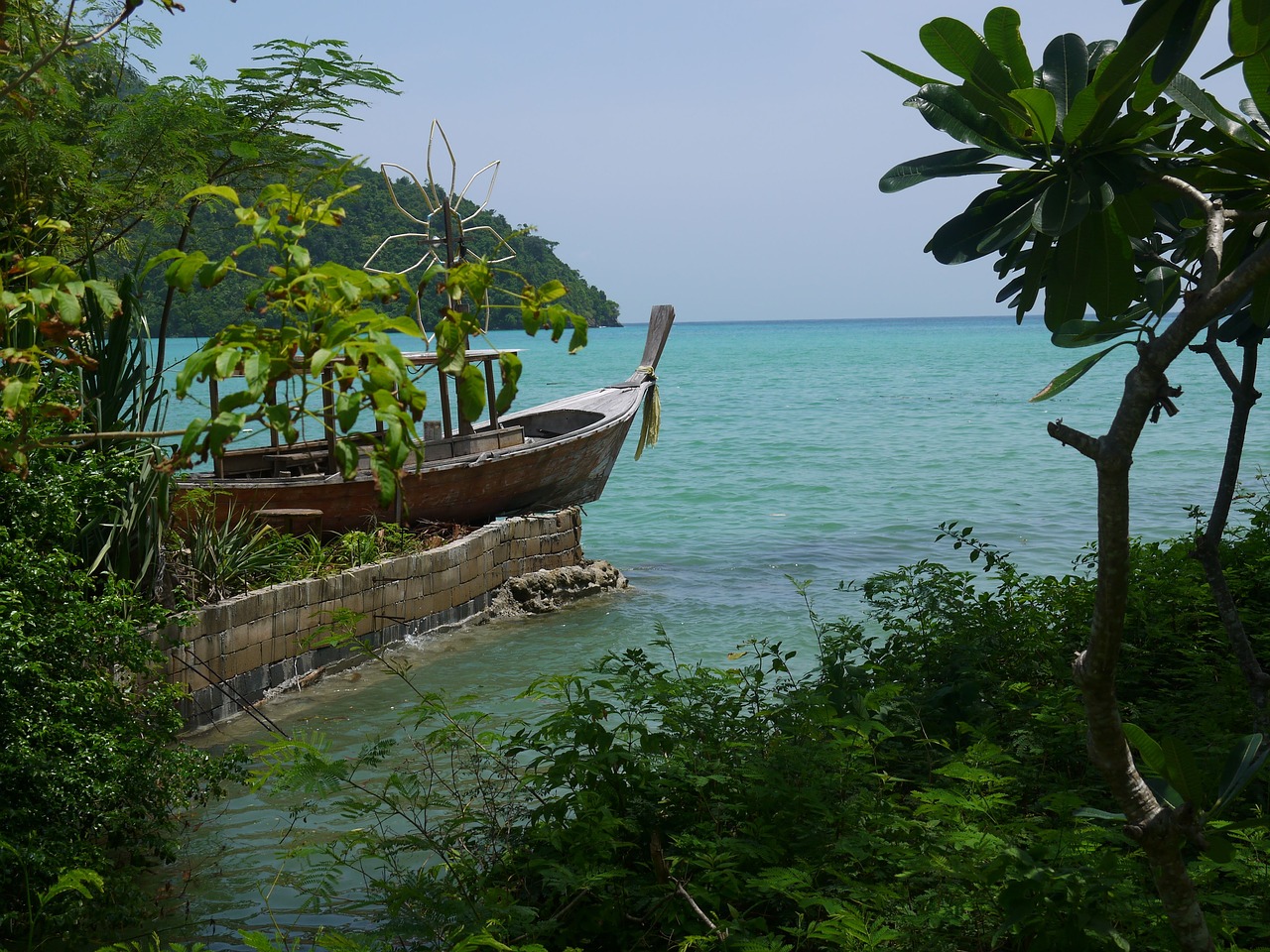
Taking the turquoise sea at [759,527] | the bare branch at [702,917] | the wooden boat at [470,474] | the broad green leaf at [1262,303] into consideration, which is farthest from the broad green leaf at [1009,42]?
the wooden boat at [470,474]

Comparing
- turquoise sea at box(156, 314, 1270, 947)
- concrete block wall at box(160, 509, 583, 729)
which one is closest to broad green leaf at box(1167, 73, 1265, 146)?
turquoise sea at box(156, 314, 1270, 947)

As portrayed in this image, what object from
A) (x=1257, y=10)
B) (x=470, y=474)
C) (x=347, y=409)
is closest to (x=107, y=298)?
(x=347, y=409)

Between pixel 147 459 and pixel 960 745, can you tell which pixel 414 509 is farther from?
pixel 960 745

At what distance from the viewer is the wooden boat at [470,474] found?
875cm

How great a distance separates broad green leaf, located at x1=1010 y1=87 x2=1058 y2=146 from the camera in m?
2.30

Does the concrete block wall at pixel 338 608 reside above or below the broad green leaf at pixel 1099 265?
below

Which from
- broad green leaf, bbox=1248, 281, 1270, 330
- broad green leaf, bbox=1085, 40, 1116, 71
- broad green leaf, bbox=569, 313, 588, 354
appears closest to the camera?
broad green leaf, bbox=569, 313, 588, 354

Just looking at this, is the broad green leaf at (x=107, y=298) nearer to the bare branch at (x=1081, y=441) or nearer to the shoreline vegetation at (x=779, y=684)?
the shoreline vegetation at (x=779, y=684)

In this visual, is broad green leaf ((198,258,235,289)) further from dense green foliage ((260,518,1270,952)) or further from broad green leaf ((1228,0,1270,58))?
broad green leaf ((1228,0,1270,58))

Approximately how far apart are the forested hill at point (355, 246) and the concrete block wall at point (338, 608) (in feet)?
6.03

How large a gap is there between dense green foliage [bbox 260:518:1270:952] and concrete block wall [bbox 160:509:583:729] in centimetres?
169

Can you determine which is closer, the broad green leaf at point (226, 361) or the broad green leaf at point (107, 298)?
the broad green leaf at point (226, 361)

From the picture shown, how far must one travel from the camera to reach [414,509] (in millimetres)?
9766

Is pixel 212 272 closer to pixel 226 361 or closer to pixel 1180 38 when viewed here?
pixel 226 361
